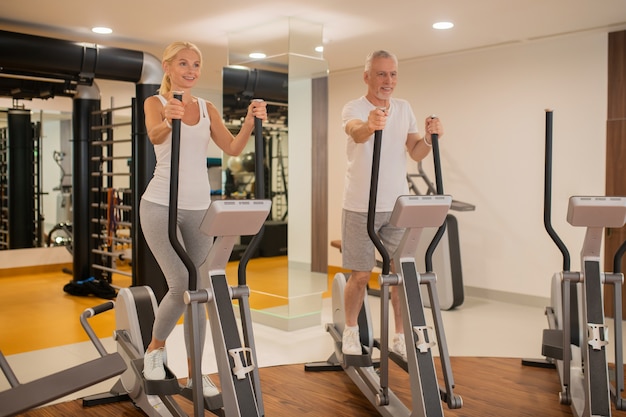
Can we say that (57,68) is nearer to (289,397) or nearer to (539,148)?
(289,397)

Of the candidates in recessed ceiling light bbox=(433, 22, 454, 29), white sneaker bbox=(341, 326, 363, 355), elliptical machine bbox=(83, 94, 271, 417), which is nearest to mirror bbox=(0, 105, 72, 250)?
recessed ceiling light bbox=(433, 22, 454, 29)

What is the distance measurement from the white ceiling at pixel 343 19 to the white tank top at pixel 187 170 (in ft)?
6.84

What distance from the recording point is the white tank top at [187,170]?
9.84 feet

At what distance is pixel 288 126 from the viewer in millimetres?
5273

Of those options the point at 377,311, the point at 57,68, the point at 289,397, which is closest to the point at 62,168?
the point at 57,68

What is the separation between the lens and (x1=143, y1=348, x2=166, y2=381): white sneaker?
310cm

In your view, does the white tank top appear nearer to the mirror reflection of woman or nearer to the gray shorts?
the mirror reflection of woman

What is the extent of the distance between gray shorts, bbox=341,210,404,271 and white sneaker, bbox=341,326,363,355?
336 millimetres

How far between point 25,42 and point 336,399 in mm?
3548

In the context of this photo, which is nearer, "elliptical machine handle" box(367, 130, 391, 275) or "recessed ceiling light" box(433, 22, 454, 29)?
"elliptical machine handle" box(367, 130, 391, 275)

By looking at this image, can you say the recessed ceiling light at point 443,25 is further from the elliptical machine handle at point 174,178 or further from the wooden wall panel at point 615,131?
the elliptical machine handle at point 174,178

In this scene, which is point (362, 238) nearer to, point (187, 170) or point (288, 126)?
point (187, 170)

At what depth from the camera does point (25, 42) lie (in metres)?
5.10

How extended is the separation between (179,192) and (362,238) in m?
1.07
